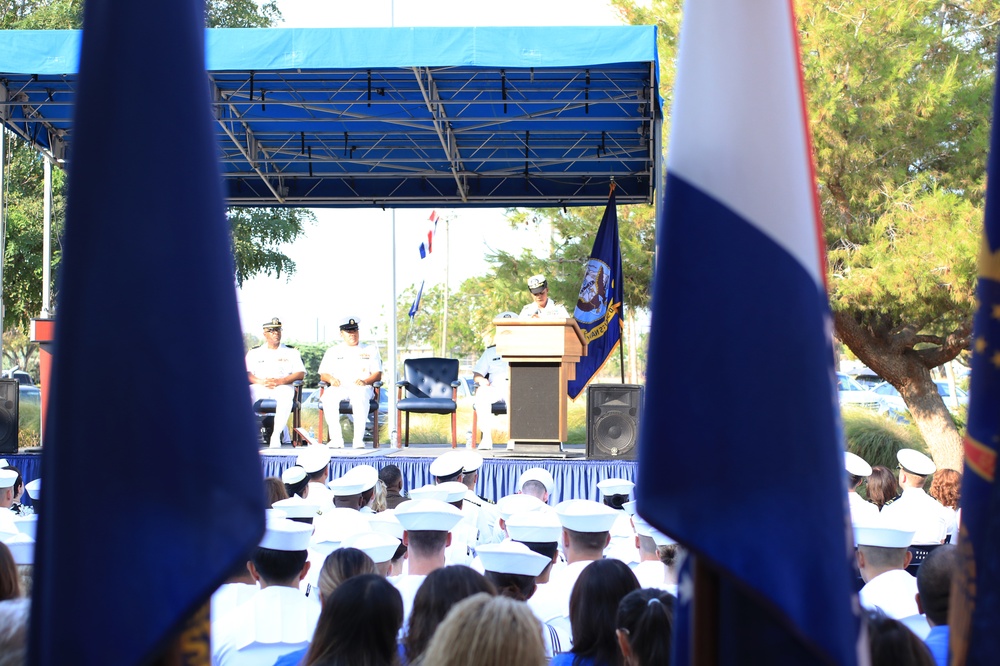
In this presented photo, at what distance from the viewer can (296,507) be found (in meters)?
5.36

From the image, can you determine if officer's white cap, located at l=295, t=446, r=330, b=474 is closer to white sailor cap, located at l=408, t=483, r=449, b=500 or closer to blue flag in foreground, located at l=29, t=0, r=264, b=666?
white sailor cap, located at l=408, t=483, r=449, b=500

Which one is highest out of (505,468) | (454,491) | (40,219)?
(40,219)

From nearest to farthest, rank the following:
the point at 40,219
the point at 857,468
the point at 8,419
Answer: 1. the point at 857,468
2. the point at 8,419
3. the point at 40,219

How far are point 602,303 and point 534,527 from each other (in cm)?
759

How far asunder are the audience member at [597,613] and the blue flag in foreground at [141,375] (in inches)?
63.4

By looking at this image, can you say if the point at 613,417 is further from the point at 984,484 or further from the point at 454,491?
the point at 984,484

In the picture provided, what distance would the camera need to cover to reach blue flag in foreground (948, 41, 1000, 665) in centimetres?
131

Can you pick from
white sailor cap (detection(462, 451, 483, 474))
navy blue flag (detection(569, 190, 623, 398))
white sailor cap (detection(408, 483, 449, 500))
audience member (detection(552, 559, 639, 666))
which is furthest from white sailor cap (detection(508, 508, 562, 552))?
navy blue flag (detection(569, 190, 623, 398))

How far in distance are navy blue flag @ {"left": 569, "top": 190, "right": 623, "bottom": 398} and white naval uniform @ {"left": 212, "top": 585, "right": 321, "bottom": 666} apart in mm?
8559

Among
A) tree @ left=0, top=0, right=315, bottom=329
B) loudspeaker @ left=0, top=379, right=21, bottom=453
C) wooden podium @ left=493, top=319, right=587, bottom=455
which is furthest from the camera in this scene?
tree @ left=0, top=0, right=315, bottom=329

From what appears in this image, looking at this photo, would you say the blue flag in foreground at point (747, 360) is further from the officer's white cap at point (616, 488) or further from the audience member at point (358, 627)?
the officer's white cap at point (616, 488)

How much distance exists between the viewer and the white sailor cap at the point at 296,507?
209 inches

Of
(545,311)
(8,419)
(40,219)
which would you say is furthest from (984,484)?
(40,219)

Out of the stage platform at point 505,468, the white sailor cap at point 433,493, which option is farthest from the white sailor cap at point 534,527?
the stage platform at point 505,468
